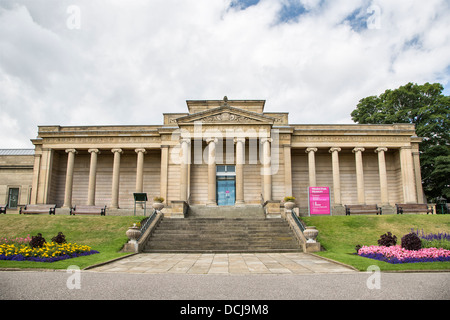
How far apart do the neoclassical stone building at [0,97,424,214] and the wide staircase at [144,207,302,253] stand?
370 inches

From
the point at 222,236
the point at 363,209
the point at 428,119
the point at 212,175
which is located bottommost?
the point at 222,236

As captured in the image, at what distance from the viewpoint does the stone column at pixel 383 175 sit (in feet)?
105

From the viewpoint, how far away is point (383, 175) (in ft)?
107

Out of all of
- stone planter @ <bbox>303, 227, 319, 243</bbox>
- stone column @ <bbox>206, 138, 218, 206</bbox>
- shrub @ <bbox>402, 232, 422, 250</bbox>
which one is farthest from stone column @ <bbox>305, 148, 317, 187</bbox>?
shrub @ <bbox>402, 232, 422, 250</bbox>

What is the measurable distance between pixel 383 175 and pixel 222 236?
21823 mm

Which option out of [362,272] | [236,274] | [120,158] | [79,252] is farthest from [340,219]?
[120,158]

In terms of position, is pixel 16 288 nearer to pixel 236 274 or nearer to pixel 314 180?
pixel 236 274

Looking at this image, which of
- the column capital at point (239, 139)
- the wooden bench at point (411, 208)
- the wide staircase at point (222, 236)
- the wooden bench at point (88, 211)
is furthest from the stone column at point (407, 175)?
the wooden bench at point (88, 211)

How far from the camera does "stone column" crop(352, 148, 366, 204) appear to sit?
105ft

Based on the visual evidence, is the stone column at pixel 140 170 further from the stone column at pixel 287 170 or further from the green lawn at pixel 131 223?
the stone column at pixel 287 170

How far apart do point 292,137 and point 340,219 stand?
13.2 metres

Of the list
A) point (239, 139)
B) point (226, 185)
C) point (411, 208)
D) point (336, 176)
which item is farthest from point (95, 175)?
point (411, 208)

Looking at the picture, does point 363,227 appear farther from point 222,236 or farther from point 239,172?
point 239,172

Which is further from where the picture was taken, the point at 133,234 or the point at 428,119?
the point at 428,119
